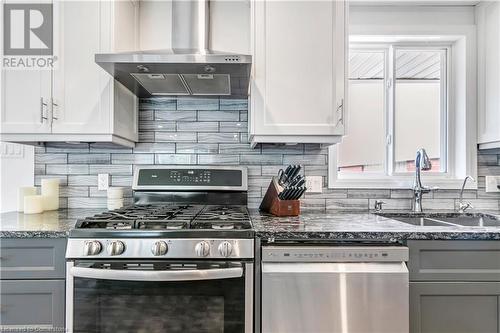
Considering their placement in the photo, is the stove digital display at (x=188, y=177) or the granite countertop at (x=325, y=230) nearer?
the granite countertop at (x=325, y=230)

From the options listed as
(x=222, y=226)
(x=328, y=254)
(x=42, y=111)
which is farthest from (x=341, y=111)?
(x=42, y=111)

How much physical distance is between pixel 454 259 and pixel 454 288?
0.42 feet

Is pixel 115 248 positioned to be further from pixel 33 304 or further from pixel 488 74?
pixel 488 74

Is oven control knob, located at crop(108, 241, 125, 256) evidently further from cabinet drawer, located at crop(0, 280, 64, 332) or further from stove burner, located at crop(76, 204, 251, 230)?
cabinet drawer, located at crop(0, 280, 64, 332)

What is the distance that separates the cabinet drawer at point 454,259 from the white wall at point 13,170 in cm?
232

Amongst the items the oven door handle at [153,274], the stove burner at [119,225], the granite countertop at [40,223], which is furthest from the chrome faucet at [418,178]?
the granite countertop at [40,223]

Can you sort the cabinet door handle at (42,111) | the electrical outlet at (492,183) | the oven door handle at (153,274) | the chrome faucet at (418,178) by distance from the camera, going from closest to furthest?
the oven door handle at (153,274), the cabinet door handle at (42,111), the chrome faucet at (418,178), the electrical outlet at (492,183)

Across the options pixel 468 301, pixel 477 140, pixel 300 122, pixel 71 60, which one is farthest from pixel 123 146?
pixel 477 140

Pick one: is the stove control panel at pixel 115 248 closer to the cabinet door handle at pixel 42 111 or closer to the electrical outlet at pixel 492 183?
the cabinet door handle at pixel 42 111

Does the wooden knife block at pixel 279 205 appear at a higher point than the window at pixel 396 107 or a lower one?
lower

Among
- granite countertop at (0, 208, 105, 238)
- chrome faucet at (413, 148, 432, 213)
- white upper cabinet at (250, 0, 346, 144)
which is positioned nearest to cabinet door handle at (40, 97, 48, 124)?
granite countertop at (0, 208, 105, 238)

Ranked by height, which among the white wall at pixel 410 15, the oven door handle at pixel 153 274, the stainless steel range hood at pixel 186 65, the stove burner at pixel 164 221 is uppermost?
the white wall at pixel 410 15

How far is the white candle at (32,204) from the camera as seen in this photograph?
1.93 metres

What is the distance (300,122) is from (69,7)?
1425mm
